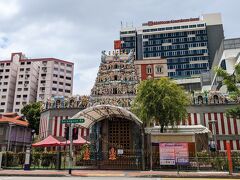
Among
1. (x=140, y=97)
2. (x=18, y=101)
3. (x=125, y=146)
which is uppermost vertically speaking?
(x=18, y=101)

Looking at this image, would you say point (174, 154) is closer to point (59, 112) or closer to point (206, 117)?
point (206, 117)

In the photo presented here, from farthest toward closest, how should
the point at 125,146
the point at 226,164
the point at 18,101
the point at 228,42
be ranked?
1. the point at 18,101
2. the point at 228,42
3. the point at 125,146
4. the point at 226,164

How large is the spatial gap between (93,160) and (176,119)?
8973 mm

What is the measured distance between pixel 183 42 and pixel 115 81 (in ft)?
234

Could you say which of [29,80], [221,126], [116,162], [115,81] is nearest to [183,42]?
[29,80]

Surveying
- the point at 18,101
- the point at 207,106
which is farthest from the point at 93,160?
the point at 18,101

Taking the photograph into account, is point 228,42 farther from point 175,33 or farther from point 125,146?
point 175,33

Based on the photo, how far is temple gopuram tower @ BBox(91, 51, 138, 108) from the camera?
104ft

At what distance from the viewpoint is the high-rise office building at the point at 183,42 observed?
94.1 meters

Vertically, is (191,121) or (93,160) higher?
(191,121)

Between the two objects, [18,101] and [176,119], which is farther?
[18,101]

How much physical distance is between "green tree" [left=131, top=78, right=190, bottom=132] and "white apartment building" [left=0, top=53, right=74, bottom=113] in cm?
7194

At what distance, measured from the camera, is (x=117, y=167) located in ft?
70.6

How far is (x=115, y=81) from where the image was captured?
32.9m
